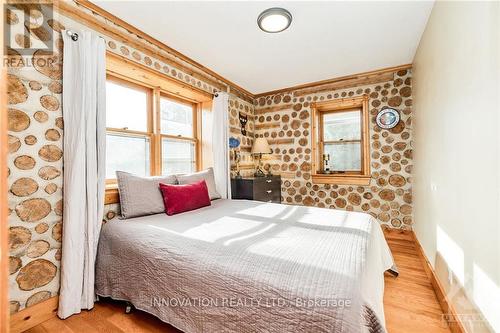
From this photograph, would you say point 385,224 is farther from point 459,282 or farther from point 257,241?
point 257,241

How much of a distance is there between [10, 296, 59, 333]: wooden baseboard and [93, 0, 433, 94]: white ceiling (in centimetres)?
242

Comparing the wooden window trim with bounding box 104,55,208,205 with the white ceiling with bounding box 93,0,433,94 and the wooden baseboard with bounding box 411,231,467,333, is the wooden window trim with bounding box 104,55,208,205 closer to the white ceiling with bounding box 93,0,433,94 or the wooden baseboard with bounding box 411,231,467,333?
the white ceiling with bounding box 93,0,433,94

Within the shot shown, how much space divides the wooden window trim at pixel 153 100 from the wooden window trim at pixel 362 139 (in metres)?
1.88

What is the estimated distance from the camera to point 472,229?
127 centimetres

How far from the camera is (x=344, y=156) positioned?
12.5ft

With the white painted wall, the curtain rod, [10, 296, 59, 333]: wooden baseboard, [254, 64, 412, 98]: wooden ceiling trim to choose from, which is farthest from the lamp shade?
[10, 296, 59, 333]: wooden baseboard

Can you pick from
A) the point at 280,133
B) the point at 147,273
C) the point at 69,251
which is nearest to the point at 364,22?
the point at 280,133

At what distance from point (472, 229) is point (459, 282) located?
44cm

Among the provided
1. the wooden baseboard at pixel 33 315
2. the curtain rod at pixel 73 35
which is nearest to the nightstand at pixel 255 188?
the wooden baseboard at pixel 33 315

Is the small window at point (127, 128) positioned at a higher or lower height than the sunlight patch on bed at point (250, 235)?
higher

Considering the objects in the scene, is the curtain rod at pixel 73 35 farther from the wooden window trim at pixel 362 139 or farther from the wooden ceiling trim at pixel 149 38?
the wooden window trim at pixel 362 139

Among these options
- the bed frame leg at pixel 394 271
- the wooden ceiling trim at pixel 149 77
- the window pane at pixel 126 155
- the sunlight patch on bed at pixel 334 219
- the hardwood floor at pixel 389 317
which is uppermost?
the wooden ceiling trim at pixel 149 77

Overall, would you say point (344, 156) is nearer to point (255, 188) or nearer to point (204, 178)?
point (255, 188)

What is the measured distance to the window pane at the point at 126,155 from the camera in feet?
7.89
